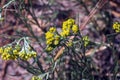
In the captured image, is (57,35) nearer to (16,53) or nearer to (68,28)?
(68,28)

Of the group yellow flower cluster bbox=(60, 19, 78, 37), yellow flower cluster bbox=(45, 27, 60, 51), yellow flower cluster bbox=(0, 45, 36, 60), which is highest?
yellow flower cluster bbox=(60, 19, 78, 37)

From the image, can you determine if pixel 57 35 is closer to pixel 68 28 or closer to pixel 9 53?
pixel 68 28

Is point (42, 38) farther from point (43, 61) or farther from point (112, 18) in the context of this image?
point (112, 18)

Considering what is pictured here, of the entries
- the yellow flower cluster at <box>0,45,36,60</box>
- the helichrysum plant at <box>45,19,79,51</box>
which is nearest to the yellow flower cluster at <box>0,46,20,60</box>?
the yellow flower cluster at <box>0,45,36,60</box>

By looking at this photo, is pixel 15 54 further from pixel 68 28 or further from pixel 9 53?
pixel 68 28

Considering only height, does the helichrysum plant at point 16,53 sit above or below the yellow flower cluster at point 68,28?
below

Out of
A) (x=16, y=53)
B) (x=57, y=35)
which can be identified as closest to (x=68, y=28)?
(x=57, y=35)

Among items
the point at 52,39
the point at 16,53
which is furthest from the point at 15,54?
the point at 52,39

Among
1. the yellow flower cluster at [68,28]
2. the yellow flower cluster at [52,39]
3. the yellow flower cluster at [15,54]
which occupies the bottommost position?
the yellow flower cluster at [15,54]

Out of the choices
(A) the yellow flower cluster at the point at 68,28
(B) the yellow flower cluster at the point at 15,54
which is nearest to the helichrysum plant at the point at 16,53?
(B) the yellow flower cluster at the point at 15,54

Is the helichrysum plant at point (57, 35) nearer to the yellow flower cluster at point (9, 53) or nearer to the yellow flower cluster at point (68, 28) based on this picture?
Result: the yellow flower cluster at point (68, 28)

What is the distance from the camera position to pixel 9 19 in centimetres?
252

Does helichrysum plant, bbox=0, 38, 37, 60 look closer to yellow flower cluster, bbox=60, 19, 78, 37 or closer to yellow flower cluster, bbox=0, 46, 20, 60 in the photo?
yellow flower cluster, bbox=0, 46, 20, 60

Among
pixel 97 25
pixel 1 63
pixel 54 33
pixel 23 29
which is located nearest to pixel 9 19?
pixel 23 29
